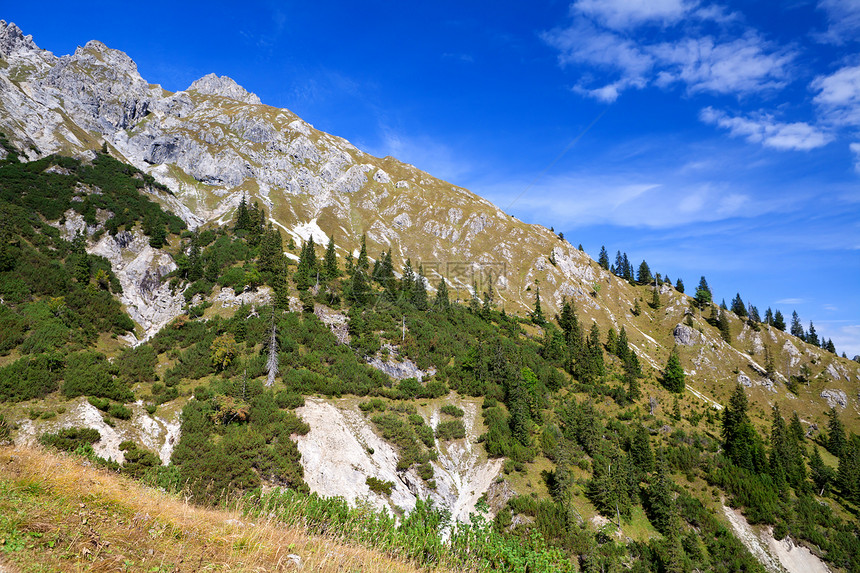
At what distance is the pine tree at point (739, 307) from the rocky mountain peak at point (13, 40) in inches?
12445

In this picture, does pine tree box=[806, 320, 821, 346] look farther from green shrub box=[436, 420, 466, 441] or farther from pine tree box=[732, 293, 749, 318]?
green shrub box=[436, 420, 466, 441]

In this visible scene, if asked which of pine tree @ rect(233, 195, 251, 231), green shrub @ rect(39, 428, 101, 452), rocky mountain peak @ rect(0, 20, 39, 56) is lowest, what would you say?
green shrub @ rect(39, 428, 101, 452)

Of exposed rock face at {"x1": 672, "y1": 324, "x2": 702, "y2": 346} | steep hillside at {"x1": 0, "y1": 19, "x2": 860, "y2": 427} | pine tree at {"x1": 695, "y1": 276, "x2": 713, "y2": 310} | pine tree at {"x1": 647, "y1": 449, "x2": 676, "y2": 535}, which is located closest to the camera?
pine tree at {"x1": 647, "y1": 449, "x2": 676, "y2": 535}

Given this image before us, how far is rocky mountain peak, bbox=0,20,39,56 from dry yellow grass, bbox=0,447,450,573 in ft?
803

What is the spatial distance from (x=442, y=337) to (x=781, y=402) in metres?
100.0

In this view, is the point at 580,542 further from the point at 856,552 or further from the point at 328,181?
the point at 328,181

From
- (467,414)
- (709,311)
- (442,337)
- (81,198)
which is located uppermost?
(709,311)

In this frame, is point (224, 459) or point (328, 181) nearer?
point (224, 459)

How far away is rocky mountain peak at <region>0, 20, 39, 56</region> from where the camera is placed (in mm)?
156625

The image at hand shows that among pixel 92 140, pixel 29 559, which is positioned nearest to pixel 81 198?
pixel 92 140

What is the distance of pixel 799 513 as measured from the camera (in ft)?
174

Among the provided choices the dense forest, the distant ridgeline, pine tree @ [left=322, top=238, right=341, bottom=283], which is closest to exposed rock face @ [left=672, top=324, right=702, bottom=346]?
the dense forest

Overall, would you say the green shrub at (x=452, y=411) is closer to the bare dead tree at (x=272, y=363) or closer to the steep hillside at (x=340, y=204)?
the bare dead tree at (x=272, y=363)

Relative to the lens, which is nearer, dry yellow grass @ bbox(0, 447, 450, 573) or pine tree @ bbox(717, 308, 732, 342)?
dry yellow grass @ bbox(0, 447, 450, 573)
